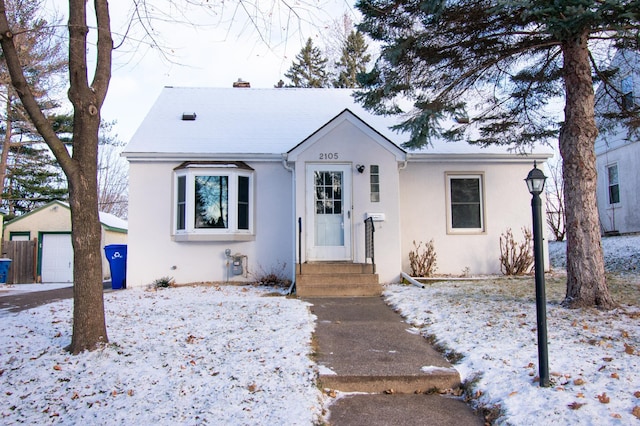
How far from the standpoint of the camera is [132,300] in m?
8.19

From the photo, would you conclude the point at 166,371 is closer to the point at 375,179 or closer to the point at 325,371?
the point at 325,371

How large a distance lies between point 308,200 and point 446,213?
11.7 ft

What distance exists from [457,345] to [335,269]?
4.05 meters

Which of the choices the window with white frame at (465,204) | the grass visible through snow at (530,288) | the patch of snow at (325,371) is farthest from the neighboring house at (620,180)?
the patch of snow at (325,371)

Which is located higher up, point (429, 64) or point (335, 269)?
point (429, 64)

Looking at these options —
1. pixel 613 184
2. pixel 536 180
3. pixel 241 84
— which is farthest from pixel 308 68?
pixel 536 180

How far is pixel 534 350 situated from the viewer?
4621mm

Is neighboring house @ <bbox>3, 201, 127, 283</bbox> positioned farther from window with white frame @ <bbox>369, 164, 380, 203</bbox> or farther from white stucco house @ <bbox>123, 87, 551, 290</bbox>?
window with white frame @ <bbox>369, 164, 380, 203</bbox>

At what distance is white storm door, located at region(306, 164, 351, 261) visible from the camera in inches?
376

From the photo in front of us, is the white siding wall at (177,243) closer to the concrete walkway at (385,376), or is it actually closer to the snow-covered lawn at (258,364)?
the snow-covered lawn at (258,364)

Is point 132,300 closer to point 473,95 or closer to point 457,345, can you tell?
point 457,345

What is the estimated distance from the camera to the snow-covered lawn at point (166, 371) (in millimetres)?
3498

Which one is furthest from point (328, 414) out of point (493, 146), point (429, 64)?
point (493, 146)

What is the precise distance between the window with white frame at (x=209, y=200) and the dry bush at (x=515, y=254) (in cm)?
608
